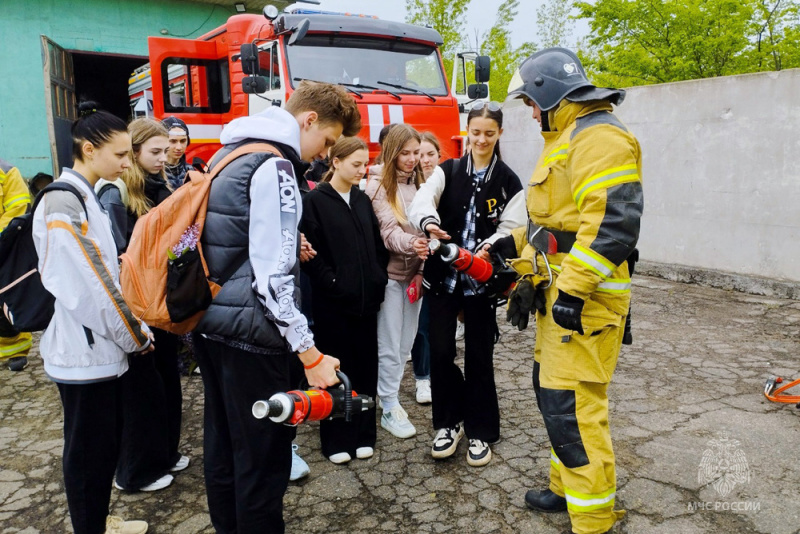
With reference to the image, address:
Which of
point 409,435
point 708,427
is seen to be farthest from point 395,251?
point 708,427

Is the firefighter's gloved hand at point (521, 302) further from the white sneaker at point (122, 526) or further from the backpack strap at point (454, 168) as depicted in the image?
the white sneaker at point (122, 526)

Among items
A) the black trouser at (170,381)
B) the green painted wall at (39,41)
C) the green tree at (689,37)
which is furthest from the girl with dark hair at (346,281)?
the green painted wall at (39,41)

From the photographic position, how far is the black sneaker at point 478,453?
3.27 meters

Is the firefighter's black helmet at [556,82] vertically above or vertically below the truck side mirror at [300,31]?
below

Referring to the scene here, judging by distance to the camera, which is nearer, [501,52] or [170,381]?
[170,381]

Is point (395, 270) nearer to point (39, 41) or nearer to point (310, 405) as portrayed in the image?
point (310, 405)

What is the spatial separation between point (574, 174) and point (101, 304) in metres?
1.86

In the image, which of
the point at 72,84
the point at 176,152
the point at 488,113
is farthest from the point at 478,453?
the point at 72,84

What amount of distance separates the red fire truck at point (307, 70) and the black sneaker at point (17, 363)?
3680mm

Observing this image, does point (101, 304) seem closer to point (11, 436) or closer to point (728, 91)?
point (11, 436)

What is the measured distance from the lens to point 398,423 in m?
3.71

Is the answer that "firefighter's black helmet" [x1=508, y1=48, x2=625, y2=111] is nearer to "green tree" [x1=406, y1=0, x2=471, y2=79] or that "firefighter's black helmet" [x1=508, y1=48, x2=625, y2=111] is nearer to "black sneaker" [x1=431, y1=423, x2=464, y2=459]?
"black sneaker" [x1=431, y1=423, x2=464, y2=459]

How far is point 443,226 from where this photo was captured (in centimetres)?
341

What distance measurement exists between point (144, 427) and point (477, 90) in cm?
675
